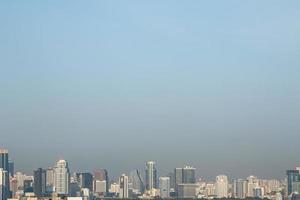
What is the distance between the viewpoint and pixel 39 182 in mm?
55062

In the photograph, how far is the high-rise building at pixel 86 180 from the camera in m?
60.0

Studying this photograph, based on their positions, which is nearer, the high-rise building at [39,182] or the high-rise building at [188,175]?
the high-rise building at [39,182]

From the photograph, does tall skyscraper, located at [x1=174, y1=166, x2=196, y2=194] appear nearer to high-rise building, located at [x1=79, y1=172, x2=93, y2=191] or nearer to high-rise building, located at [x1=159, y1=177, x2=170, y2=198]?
high-rise building, located at [x1=159, y1=177, x2=170, y2=198]

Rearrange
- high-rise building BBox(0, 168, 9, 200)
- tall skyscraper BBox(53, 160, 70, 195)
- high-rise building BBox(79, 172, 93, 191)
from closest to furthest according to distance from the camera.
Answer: high-rise building BBox(0, 168, 9, 200) < tall skyscraper BBox(53, 160, 70, 195) < high-rise building BBox(79, 172, 93, 191)

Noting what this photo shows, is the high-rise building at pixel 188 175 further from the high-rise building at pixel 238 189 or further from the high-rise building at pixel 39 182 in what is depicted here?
the high-rise building at pixel 39 182

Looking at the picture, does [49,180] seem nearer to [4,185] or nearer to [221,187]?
[4,185]

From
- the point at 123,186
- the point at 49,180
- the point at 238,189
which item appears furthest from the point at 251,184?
the point at 49,180

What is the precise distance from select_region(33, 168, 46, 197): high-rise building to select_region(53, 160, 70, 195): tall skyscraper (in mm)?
881

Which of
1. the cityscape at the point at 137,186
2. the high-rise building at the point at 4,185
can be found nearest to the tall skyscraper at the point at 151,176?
the cityscape at the point at 137,186

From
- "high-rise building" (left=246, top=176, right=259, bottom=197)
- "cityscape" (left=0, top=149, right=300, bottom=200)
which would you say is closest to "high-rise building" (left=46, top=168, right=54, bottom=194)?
"cityscape" (left=0, top=149, right=300, bottom=200)

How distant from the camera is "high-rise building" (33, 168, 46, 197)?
175 feet

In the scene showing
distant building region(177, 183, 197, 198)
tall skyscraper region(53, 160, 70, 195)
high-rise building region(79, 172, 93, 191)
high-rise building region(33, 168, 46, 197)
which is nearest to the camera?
high-rise building region(33, 168, 46, 197)

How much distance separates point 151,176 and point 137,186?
4.54ft

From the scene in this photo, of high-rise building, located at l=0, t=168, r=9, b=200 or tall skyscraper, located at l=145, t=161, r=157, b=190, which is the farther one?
tall skyscraper, located at l=145, t=161, r=157, b=190
